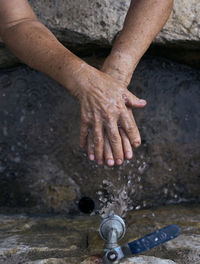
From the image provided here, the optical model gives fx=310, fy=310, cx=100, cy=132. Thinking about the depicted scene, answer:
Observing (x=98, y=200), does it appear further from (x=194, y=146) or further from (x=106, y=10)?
(x=106, y=10)

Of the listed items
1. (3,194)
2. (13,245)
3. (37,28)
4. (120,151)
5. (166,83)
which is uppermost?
(37,28)

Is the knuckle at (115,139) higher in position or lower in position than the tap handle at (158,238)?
higher

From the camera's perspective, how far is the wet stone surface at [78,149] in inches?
80.4

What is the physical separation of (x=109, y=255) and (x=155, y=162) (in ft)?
3.58

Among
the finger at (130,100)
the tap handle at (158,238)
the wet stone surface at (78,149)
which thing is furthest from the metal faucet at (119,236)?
the wet stone surface at (78,149)

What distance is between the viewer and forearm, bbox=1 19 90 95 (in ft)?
4.35

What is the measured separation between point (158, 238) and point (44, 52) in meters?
0.89

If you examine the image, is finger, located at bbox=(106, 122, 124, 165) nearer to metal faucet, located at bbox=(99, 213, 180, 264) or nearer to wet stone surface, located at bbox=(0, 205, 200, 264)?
metal faucet, located at bbox=(99, 213, 180, 264)

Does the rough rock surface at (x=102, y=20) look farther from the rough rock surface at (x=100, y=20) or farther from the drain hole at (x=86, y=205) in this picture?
the drain hole at (x=86, y=205)

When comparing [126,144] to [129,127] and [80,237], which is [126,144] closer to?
[129,127]

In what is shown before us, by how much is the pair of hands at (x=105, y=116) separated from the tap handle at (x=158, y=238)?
1.26ft

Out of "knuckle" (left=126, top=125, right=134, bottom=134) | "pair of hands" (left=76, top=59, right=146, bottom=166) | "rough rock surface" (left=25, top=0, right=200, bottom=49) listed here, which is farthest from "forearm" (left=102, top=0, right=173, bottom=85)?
"rough rock surface" (left=25, top=0, right=200, bottom=49)

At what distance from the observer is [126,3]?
6.14 feet

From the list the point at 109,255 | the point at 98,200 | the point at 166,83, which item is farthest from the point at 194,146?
the point at 109,255
